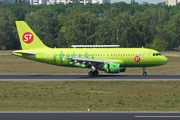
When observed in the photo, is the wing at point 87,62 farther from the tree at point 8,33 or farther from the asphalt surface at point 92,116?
the tree at point 8,33

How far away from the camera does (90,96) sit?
135 feet

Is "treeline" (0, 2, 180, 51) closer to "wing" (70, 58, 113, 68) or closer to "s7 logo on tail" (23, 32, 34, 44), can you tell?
"s7 logo on tail" (23, 32, 34, 44)

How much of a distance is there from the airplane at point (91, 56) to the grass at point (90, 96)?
814 cm

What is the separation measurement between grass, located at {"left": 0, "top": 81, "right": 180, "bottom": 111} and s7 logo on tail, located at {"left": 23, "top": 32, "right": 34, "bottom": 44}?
12764 mm

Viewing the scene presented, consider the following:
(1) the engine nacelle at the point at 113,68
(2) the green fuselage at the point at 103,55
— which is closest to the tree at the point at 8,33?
(2) the green fuselage at the point at 103,55

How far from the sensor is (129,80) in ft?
173

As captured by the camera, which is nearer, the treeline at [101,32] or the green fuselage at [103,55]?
the green fuselage at [103,55]

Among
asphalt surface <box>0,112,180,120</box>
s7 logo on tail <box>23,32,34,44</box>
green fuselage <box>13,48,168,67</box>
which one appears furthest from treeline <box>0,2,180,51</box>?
asphalt surface <box>0,112,180,120</box>

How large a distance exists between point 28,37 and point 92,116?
34.8 meters

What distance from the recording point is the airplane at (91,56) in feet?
195

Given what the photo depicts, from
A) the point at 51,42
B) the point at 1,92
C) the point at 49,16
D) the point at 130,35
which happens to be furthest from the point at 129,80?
the point at 49,16

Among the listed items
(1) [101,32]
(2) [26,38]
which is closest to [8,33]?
(1) [101,32]

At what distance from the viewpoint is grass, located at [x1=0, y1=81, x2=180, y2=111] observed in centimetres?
3456

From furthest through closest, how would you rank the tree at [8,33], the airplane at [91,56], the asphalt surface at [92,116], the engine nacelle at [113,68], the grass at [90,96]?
the tree at [8,33] < the airplane at [91,56] < the engine nacelle at [113,68] < the grass at [90,96] < the asphalt surface at [92,116]
